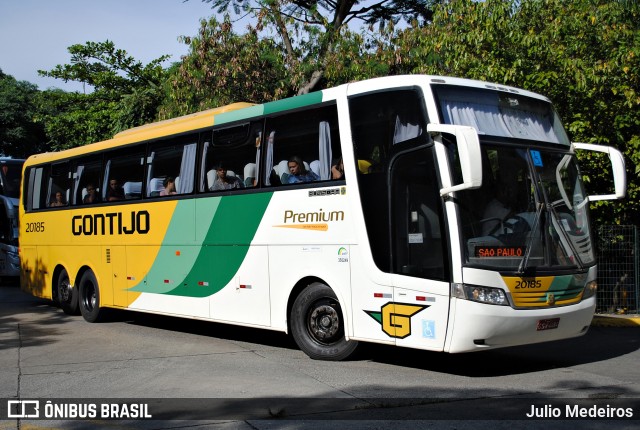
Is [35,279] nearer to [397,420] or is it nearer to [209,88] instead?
[209,88]

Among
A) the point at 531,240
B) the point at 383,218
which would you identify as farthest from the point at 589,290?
the point at 383,218

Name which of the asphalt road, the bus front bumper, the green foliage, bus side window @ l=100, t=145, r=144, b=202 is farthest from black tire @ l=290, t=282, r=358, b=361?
the green foliage

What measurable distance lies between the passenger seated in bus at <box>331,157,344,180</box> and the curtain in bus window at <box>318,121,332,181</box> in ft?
0.26

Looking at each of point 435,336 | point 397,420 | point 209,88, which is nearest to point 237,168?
point 435,336

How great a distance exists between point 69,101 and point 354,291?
30355mm

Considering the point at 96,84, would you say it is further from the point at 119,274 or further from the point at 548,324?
the point at 548,324

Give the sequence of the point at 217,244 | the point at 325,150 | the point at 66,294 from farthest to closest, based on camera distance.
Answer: the point at 66,294 → the point at 217,244 → the point at 325,150

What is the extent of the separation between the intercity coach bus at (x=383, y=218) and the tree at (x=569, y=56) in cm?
458

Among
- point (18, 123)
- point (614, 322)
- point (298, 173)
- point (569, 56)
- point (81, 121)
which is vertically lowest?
point (614, 322)

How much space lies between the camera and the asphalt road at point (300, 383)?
663cm

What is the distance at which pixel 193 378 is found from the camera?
847cm

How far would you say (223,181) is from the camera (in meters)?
11.0

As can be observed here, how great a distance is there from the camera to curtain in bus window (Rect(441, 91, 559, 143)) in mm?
8422

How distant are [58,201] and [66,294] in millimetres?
1907
